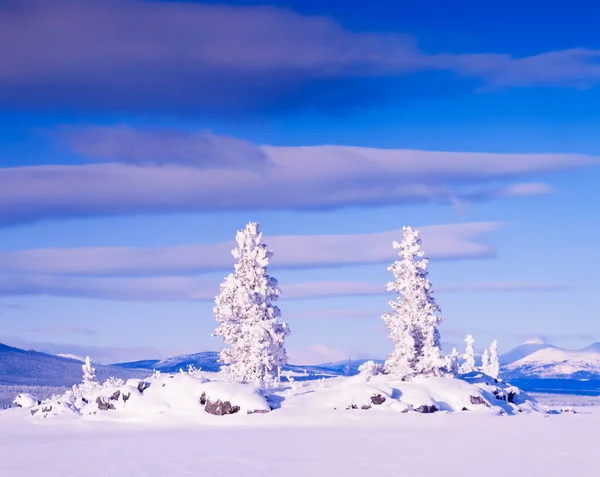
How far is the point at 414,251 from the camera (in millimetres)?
57188

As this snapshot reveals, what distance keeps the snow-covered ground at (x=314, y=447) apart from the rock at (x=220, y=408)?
4.44ft

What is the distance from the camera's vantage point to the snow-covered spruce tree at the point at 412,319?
55.8 meters

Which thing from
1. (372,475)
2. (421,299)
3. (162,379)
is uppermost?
(421,299)

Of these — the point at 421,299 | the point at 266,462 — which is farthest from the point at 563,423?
the point at 266,462

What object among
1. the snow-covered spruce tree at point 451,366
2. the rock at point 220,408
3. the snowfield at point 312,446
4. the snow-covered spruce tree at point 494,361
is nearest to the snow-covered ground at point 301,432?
the snowfield at point 312,446

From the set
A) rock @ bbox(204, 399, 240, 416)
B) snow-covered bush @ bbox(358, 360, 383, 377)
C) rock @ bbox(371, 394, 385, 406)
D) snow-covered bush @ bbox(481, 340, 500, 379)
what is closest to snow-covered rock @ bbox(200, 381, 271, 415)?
rock @ bbox(204, 399, 240, 416)

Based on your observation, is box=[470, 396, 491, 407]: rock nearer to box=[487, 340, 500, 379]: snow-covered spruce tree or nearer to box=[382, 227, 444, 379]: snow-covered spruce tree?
box=[382, 227, 444, 379]: snow-covered spruce tree

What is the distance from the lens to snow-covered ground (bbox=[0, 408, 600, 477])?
28266mm

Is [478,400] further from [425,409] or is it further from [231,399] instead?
[231,399]

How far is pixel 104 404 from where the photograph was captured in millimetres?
51656

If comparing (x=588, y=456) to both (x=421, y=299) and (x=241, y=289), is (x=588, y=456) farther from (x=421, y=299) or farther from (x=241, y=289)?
(x=241, y=289)

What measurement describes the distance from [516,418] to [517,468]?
20.2m

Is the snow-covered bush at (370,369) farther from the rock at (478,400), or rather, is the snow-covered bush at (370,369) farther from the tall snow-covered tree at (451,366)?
the rock at (478,400)

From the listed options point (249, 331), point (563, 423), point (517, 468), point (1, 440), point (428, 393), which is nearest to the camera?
point (517, 468)
